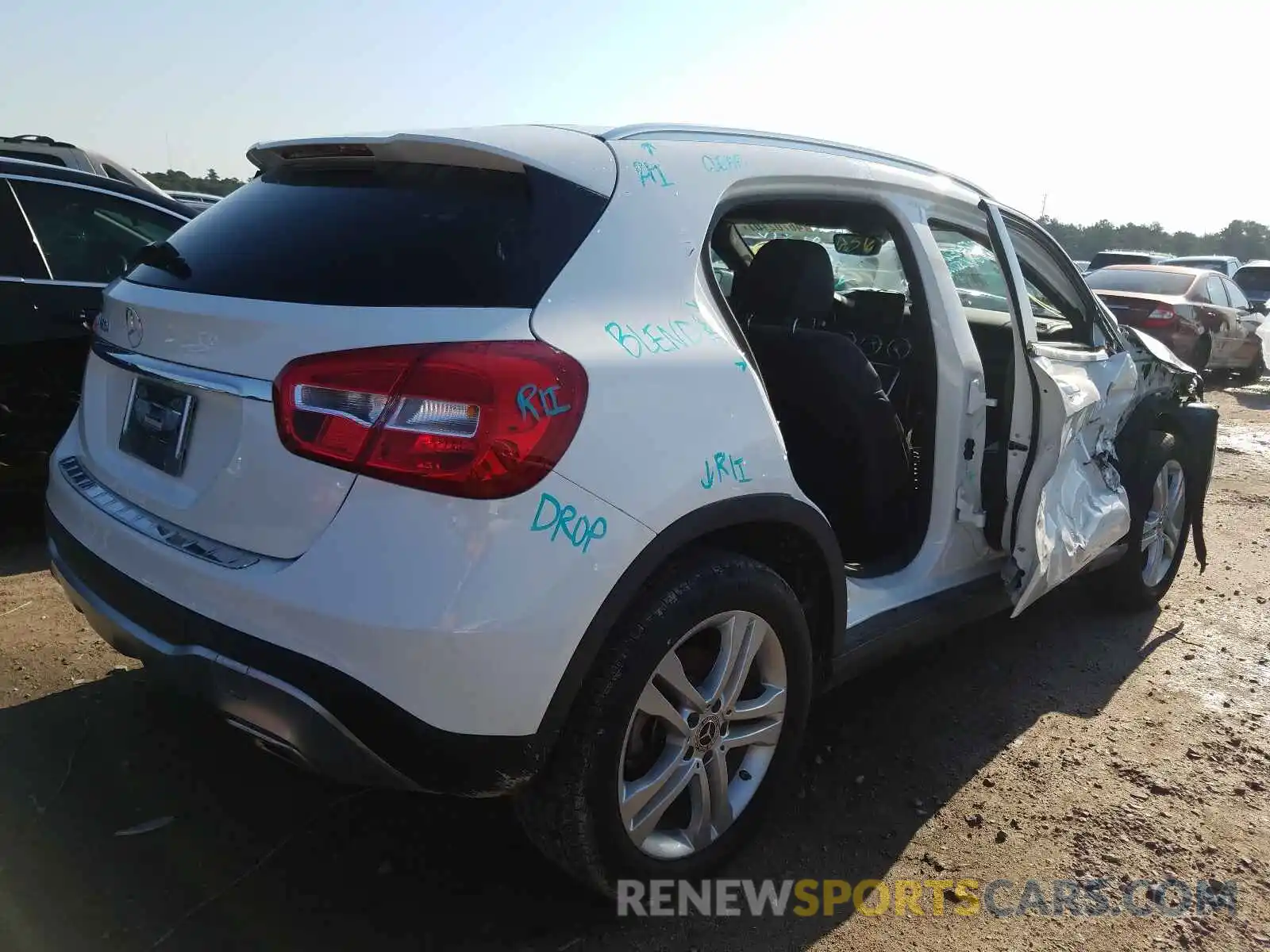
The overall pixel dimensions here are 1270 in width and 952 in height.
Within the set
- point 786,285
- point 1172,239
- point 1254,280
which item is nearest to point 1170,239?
point 1172,239

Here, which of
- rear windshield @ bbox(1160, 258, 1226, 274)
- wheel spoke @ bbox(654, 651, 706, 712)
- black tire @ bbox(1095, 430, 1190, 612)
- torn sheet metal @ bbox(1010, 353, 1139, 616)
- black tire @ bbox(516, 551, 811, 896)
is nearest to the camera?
black tire @ bbox(516, 551, 811, 896)

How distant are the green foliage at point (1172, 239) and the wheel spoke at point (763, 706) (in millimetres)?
56037

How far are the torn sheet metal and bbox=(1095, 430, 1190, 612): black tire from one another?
170 millimetres

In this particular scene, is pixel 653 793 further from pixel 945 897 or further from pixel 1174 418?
pixel 1174 418

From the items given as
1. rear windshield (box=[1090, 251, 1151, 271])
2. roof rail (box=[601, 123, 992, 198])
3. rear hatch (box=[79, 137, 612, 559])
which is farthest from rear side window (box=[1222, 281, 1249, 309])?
rear hatch (box=[79, 137, 612, 559])

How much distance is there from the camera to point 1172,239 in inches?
2344

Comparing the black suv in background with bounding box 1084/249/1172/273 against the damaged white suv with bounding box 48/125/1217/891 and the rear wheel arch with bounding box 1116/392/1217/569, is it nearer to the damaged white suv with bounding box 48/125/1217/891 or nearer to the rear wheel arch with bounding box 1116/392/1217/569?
the rear wheel arch with bounding box 1116/392/1217/569

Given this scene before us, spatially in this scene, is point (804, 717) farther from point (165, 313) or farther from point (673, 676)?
point (165, 313)

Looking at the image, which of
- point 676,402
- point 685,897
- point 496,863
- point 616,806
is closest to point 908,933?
point 685,897

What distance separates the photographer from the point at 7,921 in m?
2.11

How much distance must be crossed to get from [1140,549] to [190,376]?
3.91 metres

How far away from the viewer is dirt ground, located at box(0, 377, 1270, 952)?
2221mm

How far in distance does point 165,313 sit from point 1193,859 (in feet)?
10.0

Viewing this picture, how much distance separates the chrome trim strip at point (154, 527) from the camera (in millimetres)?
1894
